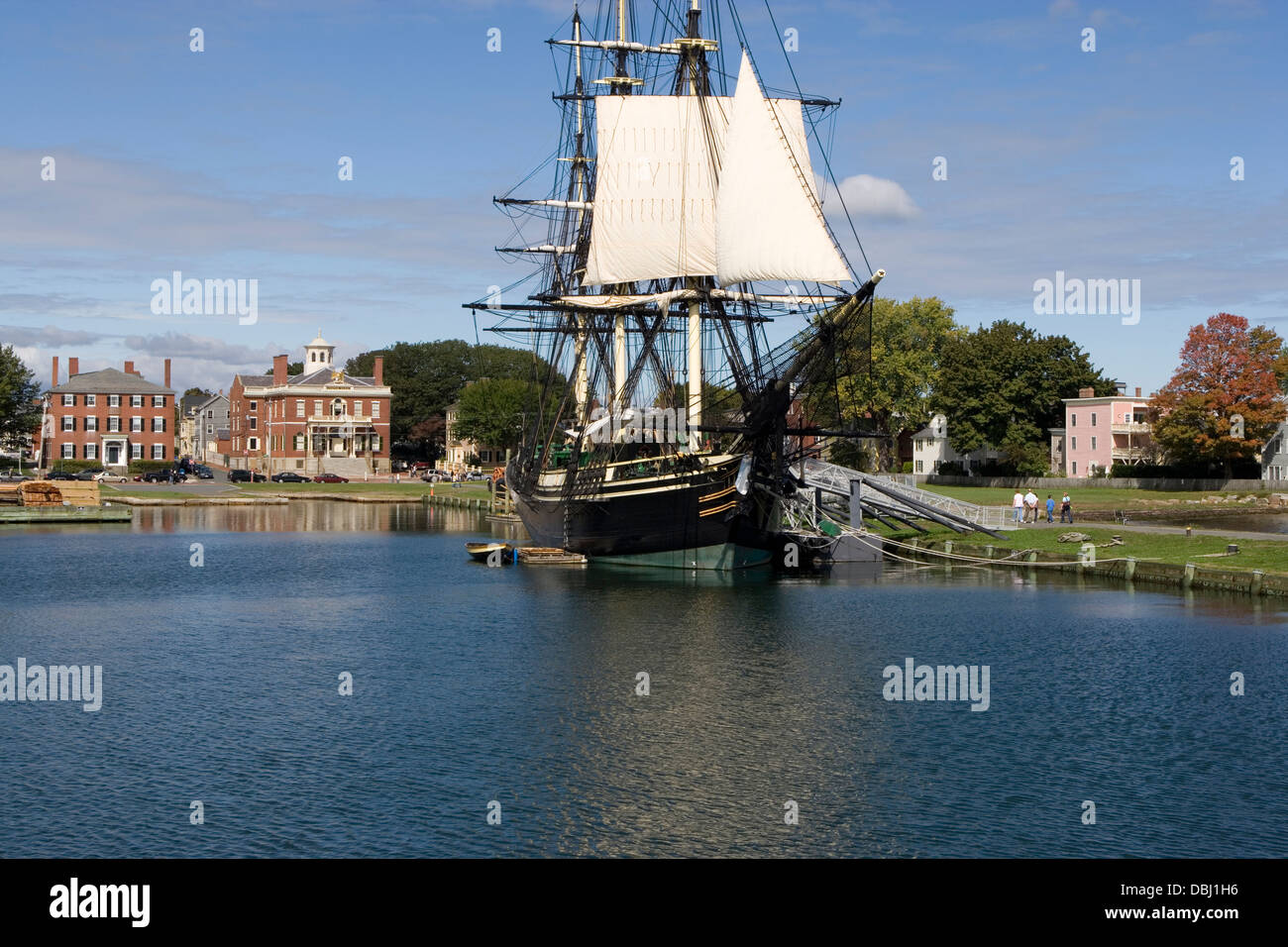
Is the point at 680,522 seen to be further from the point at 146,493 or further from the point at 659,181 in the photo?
the point at 146,493

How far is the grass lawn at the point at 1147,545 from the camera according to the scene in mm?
48388

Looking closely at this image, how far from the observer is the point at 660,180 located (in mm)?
68562

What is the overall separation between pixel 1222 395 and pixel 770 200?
193ft

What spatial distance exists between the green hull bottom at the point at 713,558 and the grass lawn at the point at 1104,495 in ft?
93.7

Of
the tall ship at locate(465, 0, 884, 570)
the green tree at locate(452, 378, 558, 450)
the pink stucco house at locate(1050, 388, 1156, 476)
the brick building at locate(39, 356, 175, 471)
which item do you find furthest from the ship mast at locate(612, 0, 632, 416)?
the brick building at locate(39, 356, 175, 471)

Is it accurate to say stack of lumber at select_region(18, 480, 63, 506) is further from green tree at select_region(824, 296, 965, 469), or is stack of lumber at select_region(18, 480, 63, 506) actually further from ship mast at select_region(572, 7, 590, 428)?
green tree at select_region(824, 296, 965, 469)

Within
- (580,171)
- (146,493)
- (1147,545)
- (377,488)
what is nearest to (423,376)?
(377,488)

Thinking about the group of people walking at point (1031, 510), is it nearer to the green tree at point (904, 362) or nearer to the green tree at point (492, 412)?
the green tree at point (904, 362)

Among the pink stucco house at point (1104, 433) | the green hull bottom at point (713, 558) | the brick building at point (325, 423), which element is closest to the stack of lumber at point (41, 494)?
the green hull bottom at point (713, 558)

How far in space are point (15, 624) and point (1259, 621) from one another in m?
39.8

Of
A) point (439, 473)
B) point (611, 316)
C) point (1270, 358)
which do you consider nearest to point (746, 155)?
point (611, 316)

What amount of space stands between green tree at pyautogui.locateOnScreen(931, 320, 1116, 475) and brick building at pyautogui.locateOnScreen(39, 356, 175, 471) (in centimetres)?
9454
